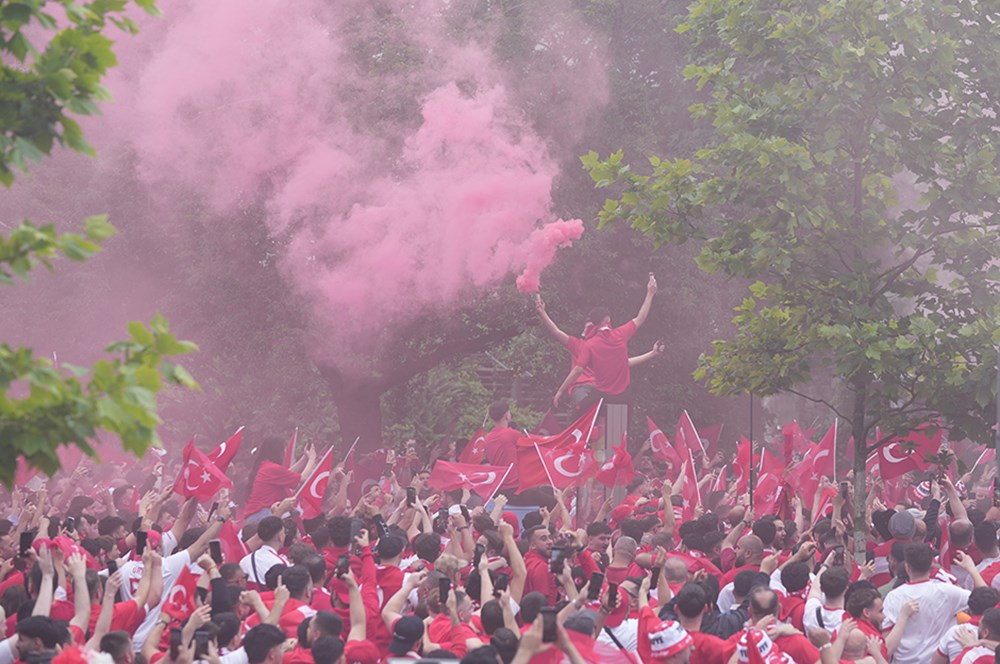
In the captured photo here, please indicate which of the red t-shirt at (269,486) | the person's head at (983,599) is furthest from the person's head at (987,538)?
the red t-shirt at (269,486)

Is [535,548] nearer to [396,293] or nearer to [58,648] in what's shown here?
[58,648]

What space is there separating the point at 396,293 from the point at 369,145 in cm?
217

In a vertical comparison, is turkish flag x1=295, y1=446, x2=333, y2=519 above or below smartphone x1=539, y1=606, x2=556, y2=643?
below

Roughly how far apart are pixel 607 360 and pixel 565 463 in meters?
4.28

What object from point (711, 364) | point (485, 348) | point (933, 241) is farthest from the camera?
point (485, 348)

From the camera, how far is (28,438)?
4.84 m

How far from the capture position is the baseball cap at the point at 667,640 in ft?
24.2

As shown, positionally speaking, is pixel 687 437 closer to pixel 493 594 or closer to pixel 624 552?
pixel 624 552

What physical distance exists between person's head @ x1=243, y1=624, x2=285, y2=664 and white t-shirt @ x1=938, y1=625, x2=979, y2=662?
3.83m

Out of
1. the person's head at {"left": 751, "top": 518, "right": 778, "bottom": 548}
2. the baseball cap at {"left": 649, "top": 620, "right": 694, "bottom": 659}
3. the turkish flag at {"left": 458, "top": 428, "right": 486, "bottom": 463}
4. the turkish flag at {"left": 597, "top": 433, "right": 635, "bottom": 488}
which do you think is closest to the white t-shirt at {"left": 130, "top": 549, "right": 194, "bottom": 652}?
the baseball cap at {"left": 649, "top": 620, "right": 694, "bottom": 659}

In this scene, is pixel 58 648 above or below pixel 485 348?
above

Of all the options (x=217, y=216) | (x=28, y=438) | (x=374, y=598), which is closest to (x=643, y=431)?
(x=217, y=216)

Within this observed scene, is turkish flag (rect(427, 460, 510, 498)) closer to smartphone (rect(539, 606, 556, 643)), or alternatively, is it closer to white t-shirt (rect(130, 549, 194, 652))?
white t-shirt (rect(130, 549, 194, 652))

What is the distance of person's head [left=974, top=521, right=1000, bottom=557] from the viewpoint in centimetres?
1026
